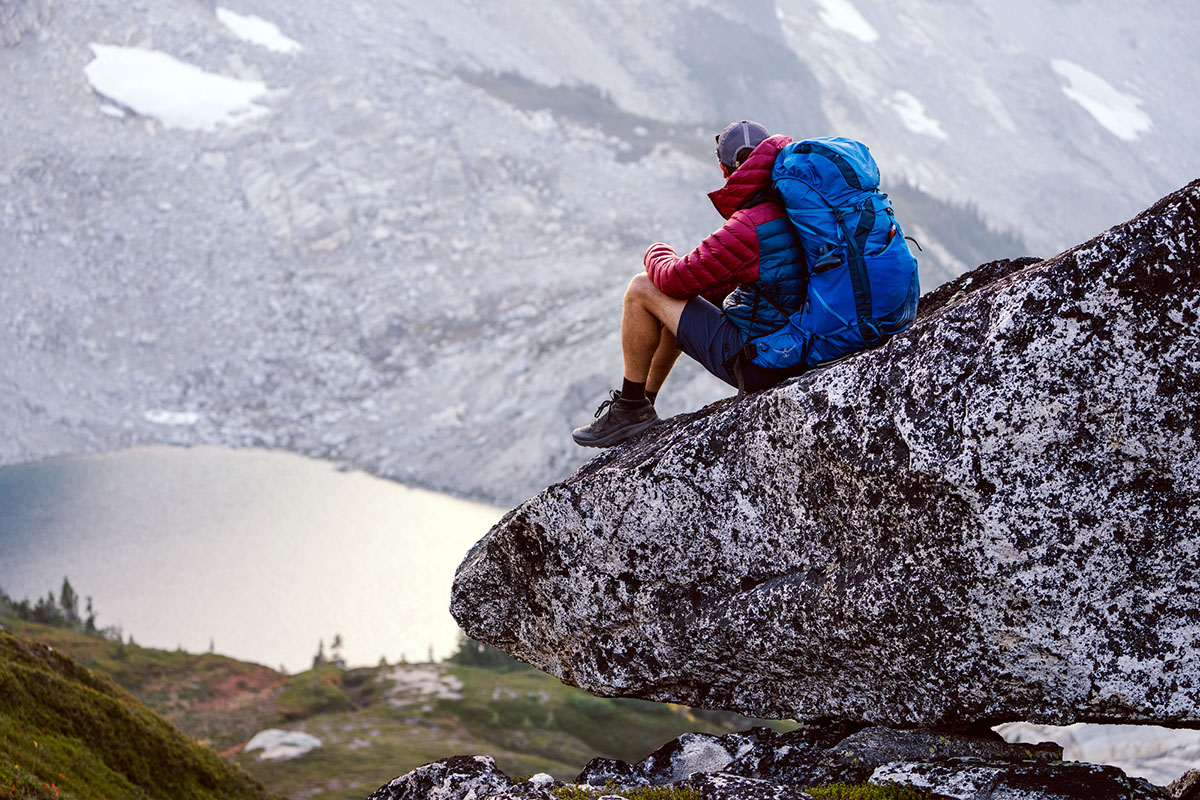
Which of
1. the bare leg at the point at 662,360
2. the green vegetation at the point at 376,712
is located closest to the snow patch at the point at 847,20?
the green vegetation at the point at 376,712

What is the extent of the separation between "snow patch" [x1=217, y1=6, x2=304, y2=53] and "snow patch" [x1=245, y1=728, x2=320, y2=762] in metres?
73.7

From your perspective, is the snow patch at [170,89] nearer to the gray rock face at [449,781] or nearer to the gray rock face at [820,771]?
the gray rock face at [449,781]

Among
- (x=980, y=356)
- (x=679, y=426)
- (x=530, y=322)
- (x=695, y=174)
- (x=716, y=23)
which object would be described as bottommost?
(x=530, y=322)

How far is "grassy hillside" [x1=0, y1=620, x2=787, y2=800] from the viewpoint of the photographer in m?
29.5

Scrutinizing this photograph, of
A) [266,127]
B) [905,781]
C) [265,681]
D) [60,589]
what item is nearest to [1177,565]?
[905,781]

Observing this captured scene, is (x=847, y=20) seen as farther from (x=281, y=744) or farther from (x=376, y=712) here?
(x=281, y=744)

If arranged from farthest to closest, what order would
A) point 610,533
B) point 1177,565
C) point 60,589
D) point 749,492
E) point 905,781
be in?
point 60,589 → point 610,533 → point 749,492 → point 905,781 → point 1177,565

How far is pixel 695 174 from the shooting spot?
78.2 m

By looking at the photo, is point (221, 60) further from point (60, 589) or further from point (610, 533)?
point (610, 533)

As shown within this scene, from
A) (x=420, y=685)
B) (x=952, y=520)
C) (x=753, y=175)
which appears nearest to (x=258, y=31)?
(x=420, y=685)

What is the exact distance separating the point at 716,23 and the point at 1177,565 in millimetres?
114572

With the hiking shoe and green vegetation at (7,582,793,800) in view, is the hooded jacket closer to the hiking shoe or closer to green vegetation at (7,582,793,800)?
the hiking shoe

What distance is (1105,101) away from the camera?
137 m

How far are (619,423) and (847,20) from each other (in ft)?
470
